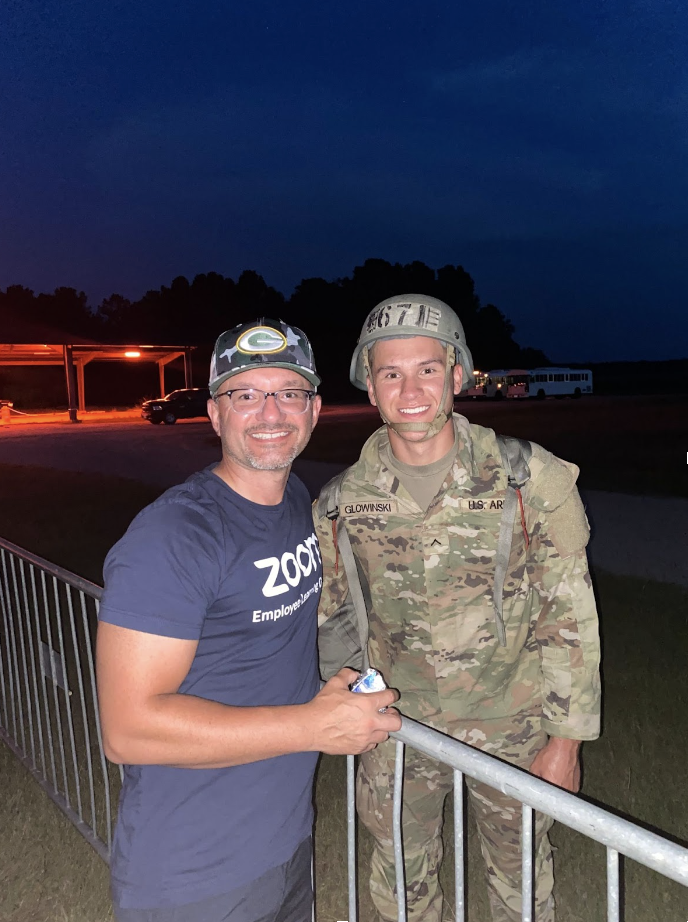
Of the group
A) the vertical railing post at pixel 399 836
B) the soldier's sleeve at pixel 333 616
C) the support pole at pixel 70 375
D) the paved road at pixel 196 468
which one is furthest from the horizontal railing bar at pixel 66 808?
the support pole at pixel 70 375

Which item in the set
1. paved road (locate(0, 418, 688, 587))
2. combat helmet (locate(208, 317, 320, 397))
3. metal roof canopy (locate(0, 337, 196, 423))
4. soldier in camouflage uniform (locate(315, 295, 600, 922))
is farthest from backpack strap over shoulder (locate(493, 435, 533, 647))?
metal roof canopy (locate(0, 337, 196, 423))

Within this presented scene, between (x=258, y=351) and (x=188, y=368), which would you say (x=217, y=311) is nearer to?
(x=188, y=368)

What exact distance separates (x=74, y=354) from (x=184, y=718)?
39.9 metres

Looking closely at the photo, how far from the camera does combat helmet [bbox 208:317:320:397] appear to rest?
2227 millimetres

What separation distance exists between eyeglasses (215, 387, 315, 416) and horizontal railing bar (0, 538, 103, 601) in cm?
115

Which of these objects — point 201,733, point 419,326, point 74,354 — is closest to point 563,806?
point 201,733

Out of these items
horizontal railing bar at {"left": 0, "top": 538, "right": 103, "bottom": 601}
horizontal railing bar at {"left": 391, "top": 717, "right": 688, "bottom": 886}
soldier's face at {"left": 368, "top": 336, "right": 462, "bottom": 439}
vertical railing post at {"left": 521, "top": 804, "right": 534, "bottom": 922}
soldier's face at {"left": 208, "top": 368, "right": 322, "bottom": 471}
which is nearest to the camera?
horizontal railing bar at {"left": 391, "top": 717, "right": 688, "bottom": 886}

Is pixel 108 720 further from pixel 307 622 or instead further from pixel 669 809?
pixel 669 809

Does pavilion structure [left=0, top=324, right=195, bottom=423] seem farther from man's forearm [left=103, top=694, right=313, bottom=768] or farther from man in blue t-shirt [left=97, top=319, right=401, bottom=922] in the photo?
man's forearm [left=103, top=694, right=313, bottom=768]

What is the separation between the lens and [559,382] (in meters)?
53.6

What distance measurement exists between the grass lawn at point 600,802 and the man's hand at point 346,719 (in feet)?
6.87

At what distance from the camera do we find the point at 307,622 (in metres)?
2.18

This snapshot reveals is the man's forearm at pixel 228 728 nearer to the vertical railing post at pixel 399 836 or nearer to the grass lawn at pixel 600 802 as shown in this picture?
the vertical railing post at pixel 399 836

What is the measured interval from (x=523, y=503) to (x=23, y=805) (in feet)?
12.1
